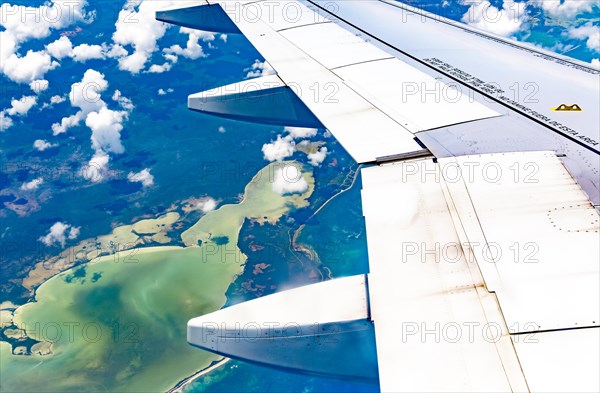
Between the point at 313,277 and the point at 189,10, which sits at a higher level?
the point at 189,10

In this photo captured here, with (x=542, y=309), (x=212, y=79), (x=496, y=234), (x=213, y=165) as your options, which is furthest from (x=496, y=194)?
(x=212, y=79)

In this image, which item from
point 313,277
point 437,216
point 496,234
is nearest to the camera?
point 496,234

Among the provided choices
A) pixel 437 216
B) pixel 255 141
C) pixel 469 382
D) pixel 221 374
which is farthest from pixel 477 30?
pixel 255 141

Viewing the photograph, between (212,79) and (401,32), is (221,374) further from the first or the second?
(212,79)

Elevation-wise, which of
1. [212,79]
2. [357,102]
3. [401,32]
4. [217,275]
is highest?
[401,32]

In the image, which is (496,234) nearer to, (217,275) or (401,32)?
(401,32)

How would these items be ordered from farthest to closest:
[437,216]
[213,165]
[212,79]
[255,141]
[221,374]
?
[212,79] < [255,141] < [213,165] < [221,374] < [437,216]

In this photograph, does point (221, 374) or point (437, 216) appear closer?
point (437, 216)
